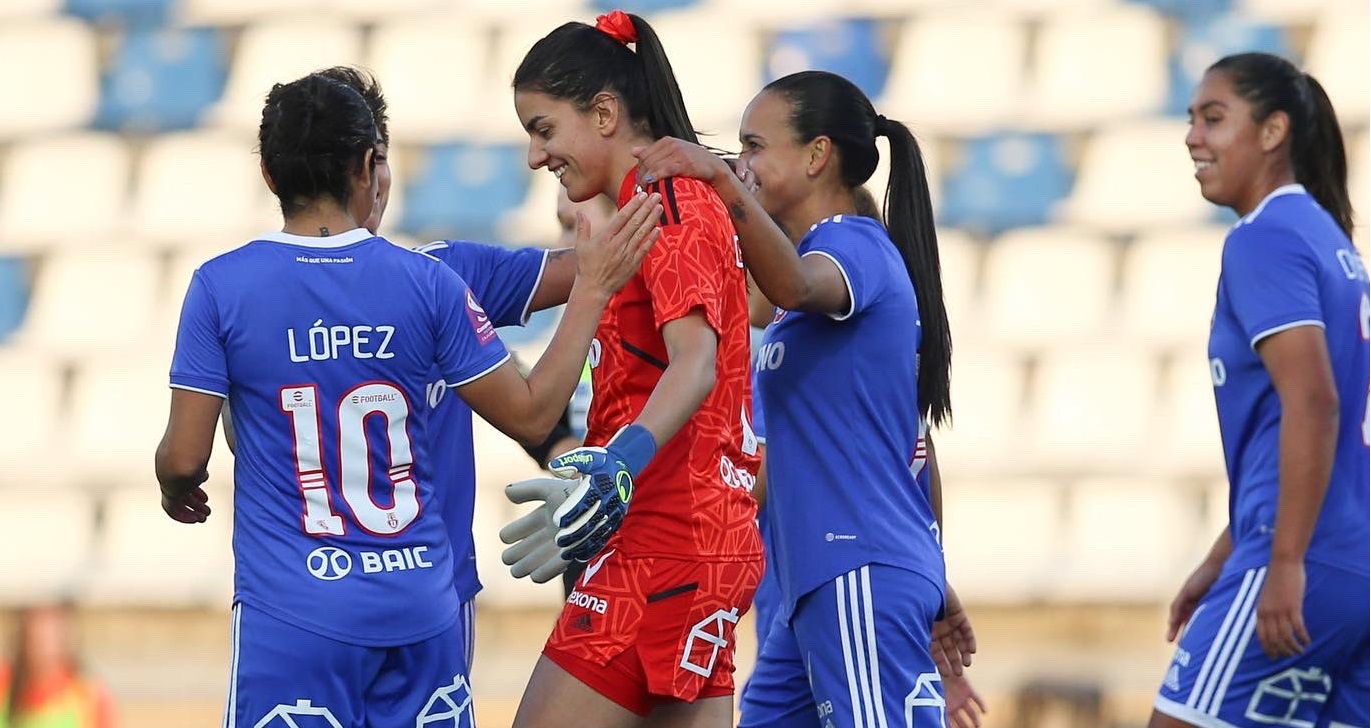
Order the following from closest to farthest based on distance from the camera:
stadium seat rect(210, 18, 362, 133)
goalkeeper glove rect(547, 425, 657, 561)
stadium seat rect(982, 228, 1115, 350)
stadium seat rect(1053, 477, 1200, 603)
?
goalkeeper glove rect(547, 425, 657, 561) < stadium seat rect(1053, 477, 1200, 603) < stadium seat rect(982, 228, 1115, 350) < stadium seat rect(210, 18, 362, 133)

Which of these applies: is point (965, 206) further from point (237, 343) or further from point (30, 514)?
point (237, 343)

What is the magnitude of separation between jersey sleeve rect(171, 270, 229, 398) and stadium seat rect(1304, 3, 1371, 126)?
5159mm

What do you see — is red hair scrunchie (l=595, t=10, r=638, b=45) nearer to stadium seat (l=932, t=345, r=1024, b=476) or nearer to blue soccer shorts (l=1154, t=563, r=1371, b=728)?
blue soccer shorts (l=1154, t=563, r=1371, b=728)

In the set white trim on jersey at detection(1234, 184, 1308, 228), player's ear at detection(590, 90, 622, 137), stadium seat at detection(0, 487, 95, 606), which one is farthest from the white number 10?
stadium seat at detection(0, 487, 95, 606)

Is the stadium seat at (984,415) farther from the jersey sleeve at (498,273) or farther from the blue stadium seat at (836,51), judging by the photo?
the jersey sleeve at (498,273)

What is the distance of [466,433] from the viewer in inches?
124

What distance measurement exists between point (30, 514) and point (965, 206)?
3.47m

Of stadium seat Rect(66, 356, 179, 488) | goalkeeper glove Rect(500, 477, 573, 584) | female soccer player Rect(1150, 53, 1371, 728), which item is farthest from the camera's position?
stadium seat Rect(66, 356, 179, 488)

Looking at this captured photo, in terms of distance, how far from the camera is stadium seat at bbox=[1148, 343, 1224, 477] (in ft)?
19.5

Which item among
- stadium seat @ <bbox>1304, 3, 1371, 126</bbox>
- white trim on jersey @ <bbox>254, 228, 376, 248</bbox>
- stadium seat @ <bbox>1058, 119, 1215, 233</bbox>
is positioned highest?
stadium seat @ <bbox>1304, 3, 1371, 126</bbox>

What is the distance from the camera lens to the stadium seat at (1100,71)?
6.84 m

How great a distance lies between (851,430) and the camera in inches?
116

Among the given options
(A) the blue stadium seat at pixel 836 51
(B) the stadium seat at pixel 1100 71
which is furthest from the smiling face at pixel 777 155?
(B) the stadium seat at pixel 1100 71

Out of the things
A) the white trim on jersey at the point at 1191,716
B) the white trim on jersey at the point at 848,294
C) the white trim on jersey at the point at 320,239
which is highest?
the white trim on jersey at the point at 320,239
